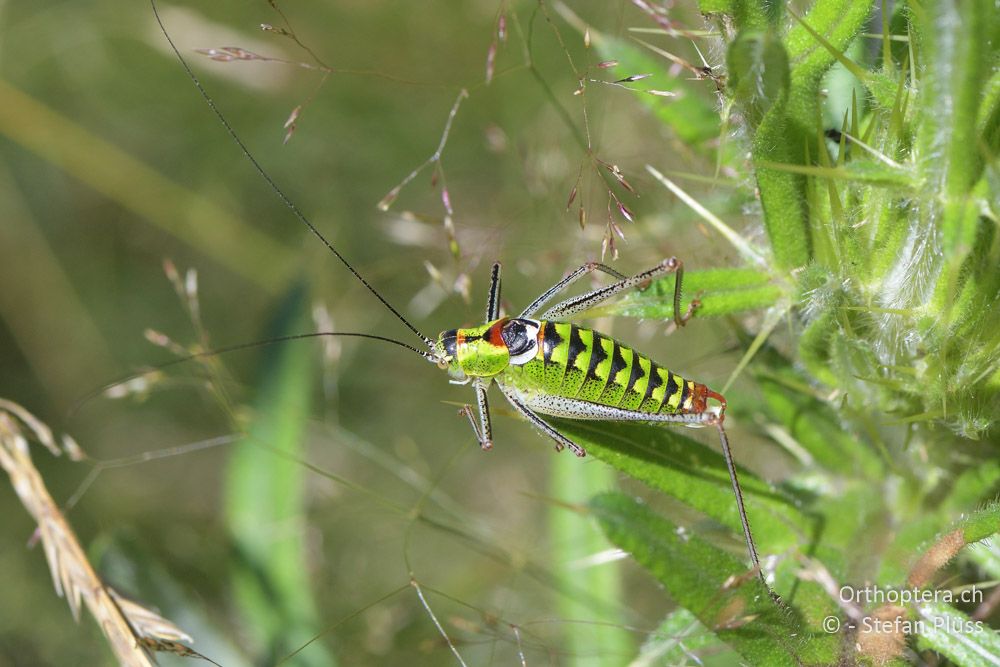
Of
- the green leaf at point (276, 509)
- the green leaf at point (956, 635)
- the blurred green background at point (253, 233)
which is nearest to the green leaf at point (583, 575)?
the green leaf at point (276, 509)

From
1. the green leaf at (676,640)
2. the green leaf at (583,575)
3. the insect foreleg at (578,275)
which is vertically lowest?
the green leaf at (583,575)

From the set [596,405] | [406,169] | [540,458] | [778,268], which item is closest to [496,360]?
[596,405]

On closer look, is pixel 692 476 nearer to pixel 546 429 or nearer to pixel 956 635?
pixel 546 429

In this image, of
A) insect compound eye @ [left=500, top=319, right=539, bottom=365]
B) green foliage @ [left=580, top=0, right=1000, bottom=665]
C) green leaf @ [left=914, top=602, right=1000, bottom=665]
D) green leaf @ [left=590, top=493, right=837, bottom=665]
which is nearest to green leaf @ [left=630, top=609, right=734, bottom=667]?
green foliage @ [left=580, top=0, right=1000, bottom=665]

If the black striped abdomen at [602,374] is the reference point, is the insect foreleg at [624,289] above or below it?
above

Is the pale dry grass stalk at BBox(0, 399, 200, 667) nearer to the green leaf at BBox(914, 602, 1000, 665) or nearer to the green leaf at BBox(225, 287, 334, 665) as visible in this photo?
the green leaf at BBox(225, 287, 334, 665)

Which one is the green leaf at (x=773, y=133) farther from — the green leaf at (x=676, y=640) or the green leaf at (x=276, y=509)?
the green leaf at (x=276, y=509)

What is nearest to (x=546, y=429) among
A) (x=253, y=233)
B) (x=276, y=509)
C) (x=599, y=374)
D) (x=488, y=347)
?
(x=599, y=374)
